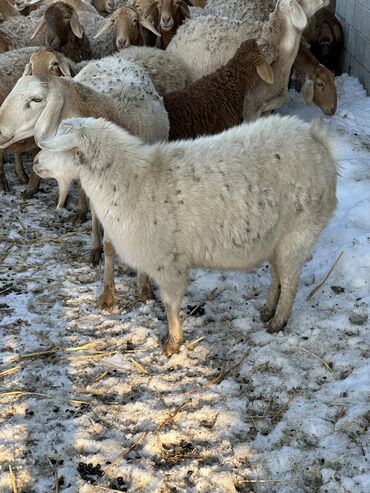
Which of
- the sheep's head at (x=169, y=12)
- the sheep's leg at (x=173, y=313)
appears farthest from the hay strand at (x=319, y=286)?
the sheep's head at (x=169, y=12)

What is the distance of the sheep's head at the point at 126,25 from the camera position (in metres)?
7.24

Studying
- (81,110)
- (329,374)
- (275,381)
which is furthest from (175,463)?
(81,110)

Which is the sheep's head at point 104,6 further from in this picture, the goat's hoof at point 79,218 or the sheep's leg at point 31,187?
the goat's hoof at point 79,218

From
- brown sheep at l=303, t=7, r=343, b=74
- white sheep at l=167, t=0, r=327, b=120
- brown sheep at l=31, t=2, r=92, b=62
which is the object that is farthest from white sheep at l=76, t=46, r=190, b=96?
brown sheep at l=303, t=7, r=343, b=74

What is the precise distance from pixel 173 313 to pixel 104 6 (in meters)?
7.73

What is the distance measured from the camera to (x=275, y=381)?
3.63 m

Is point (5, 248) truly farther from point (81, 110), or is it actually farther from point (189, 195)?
point (189, 195)

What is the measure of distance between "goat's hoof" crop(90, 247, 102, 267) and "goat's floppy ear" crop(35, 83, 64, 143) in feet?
3.81

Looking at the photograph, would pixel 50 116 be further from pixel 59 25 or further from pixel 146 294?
pixel 59 25

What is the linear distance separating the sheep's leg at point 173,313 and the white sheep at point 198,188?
36 mm

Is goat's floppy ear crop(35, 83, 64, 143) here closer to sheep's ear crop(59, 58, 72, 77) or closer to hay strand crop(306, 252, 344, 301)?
sheep's ear crop(59, 58, 72, 77)

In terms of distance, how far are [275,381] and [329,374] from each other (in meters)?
0.34

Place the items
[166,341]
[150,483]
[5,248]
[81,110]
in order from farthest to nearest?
[5,248]
[81,110]
[166,341]
[150,483]

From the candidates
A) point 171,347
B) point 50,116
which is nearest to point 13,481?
point 171,347
